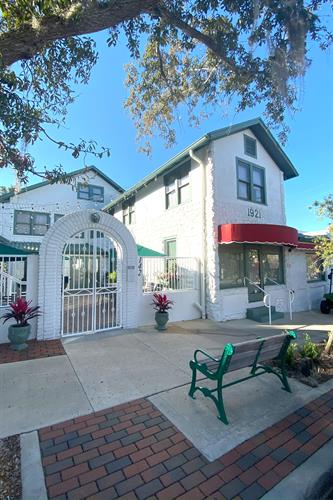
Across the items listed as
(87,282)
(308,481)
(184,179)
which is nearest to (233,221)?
(184,179)

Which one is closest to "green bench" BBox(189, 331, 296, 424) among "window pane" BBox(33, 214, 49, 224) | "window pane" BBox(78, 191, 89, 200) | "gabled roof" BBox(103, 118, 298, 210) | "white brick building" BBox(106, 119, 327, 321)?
"white brick building" BBox(106, 119, 327, 321)

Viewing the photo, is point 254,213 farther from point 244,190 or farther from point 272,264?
point 272,264

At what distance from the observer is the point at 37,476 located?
2.30 m

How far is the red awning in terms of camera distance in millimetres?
8680

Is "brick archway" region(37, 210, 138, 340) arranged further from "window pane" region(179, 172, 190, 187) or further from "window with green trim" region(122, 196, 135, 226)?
"window with green trim" region(122, 196, 135, 226)

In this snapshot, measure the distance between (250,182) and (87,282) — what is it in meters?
8.12

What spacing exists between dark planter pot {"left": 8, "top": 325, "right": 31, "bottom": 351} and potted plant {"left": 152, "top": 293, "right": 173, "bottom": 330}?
3.68 metres

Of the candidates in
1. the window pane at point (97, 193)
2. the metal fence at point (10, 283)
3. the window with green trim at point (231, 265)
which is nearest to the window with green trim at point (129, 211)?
the window pane at point (97, 193)

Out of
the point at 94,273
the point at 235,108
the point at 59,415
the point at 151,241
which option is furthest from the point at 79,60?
the point at 151,241

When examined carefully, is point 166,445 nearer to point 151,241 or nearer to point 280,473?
point 280,473

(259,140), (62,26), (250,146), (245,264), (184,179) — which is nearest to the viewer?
(62,26)

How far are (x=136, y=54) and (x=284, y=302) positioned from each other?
11.1m

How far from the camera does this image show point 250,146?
11.1 m

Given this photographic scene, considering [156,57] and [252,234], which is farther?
[252,234]
